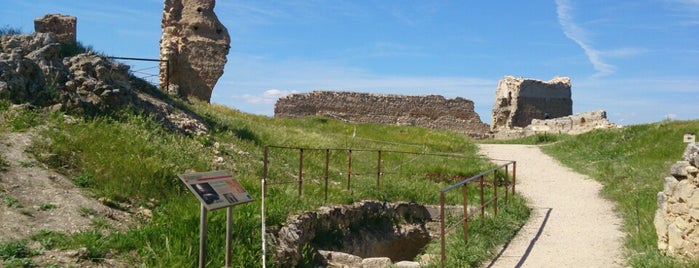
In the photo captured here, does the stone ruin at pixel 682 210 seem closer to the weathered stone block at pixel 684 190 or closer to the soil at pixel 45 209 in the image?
the weathered stone block at pixel 684 190

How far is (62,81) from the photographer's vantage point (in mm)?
10305

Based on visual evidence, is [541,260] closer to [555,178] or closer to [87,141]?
[87,141]

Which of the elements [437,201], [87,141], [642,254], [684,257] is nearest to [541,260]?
[642,254]

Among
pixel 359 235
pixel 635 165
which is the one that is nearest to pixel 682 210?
pixel 359 235

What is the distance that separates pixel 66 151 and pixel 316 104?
2681cm

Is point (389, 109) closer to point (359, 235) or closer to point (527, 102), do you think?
point (527, 102)

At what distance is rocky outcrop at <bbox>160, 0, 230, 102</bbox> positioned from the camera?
22031mm

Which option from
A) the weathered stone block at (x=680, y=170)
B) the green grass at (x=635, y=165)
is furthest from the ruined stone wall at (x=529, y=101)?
the weathered stone block at (x=680, y=170)

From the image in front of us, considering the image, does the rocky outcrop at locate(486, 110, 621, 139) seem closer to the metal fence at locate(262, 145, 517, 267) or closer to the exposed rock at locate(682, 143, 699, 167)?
the metal fence at locate(262, 145, 517, 267)

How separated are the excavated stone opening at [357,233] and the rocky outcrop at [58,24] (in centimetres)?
1052

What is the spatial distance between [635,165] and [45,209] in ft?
43.7

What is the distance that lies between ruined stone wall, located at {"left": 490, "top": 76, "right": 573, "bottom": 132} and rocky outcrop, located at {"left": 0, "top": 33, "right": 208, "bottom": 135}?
2576 cm

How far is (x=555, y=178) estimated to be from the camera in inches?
577

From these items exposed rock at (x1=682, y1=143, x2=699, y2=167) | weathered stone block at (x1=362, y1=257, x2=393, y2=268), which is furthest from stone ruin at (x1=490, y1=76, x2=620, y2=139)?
exposed rock at (x1=682, y1=143, x2=699, y2=167)
